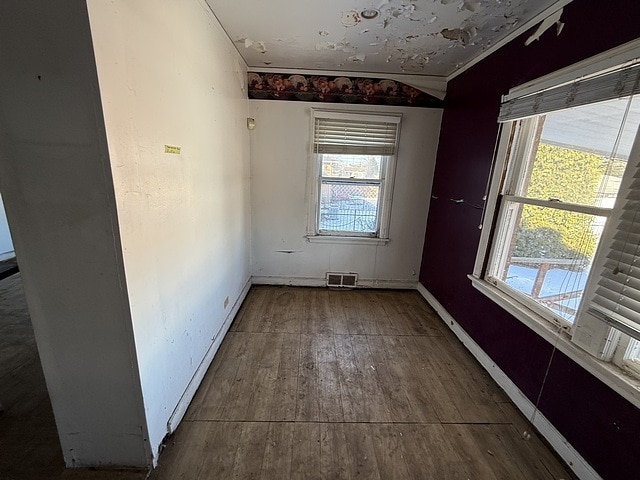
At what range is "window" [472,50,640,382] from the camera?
1.24 metres

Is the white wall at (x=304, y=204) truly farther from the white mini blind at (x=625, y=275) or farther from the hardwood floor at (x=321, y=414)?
the white mini blind at (x=625, y=275)

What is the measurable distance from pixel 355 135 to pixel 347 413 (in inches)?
103

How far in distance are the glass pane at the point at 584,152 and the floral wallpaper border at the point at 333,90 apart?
1546mm

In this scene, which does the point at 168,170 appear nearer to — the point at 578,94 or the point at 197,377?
the point at 197,377

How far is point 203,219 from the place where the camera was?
187 centimetres

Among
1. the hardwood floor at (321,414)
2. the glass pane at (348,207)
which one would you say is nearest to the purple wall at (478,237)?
the hardwood floor at (321,414)

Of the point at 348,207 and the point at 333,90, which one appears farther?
the point at 348,207

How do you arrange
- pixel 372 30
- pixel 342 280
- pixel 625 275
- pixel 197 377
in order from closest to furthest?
pixel 625 275
pixel 197 377
pixel 372 30
pixel 342 280

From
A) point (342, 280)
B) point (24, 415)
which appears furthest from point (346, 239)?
point (24, 415)

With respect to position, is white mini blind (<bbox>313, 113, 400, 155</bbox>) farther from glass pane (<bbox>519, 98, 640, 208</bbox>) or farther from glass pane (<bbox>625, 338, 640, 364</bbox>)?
glass pane (<bbox>625, 338, 640, 364</bbox>)

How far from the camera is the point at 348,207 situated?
10.9ft

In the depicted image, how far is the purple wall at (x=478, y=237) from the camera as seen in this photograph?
49.6 inches

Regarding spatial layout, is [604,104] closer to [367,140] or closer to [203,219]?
Answer: [367,140]

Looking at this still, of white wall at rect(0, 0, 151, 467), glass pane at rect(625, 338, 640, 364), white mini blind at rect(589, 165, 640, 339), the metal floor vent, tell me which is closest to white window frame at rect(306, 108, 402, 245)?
the metal floor vent
